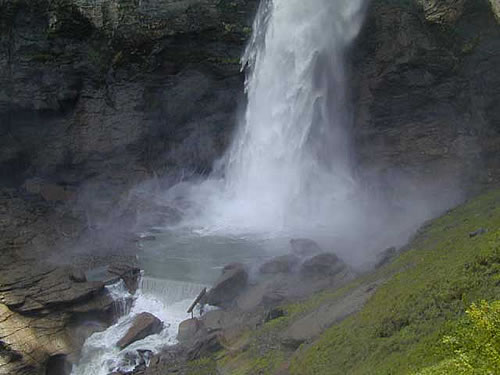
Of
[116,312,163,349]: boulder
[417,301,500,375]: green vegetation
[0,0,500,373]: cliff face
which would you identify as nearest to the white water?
[116,312,163,349]: boulder

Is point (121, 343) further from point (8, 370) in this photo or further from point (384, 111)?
point (384, 111)

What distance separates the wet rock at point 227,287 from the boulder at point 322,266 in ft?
9.23

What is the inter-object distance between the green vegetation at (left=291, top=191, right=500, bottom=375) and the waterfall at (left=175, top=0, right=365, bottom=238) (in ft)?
57.7

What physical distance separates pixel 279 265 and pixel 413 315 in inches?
458

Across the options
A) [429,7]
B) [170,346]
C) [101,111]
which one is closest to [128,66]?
[101,111]

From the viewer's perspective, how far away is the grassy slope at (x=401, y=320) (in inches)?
467

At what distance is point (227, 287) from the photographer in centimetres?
2245

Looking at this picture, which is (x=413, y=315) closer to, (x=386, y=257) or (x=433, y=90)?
(x=386, y=257)

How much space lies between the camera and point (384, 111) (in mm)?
32375

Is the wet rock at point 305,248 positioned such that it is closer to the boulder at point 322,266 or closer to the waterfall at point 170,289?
the boulder at point 322,266

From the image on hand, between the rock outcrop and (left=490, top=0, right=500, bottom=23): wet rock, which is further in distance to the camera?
(left=490, top=0, right=500, bottom=23): wet rock

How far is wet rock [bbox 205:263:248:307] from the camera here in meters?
22.2

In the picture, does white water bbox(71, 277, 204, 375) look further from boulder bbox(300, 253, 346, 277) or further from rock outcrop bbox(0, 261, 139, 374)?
boulder bbox(300, 253, 346, 277)

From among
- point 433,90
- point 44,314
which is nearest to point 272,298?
point 44,314
